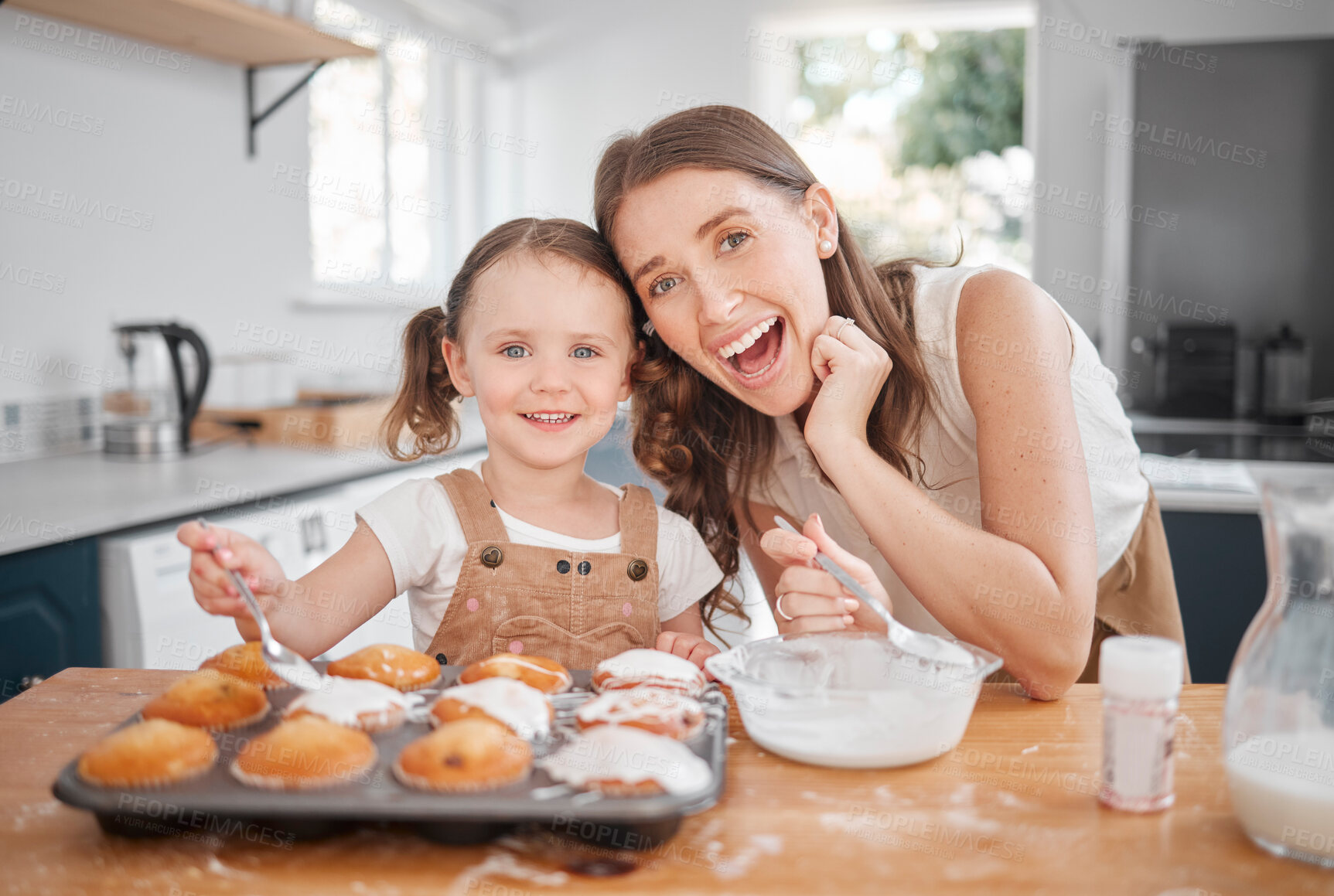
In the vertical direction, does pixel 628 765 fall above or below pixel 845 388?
below

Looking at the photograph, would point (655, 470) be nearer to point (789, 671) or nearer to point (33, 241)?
point (789, 671)

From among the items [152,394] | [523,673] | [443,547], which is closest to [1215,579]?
[443,547]

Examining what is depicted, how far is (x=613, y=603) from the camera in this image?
1.12m

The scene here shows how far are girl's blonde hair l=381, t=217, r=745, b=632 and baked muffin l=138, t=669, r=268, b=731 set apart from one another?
540 mm

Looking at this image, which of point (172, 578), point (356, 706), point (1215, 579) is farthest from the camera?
point (1215, 579)

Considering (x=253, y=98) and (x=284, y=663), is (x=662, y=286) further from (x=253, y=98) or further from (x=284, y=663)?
(x=253, y=98)

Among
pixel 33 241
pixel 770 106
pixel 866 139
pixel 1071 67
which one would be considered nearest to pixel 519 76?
pixel 770 106

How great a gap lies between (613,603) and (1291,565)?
2.22 ft

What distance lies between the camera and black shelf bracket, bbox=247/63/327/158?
9.72ft

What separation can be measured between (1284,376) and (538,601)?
2829 mm

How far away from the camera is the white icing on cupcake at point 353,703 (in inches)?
26.8

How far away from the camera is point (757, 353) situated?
1.27 m

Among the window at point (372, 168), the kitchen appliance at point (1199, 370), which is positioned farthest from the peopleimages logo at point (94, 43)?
the kitchen appliance at point (1199, 370)

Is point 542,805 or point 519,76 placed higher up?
point 519,76
